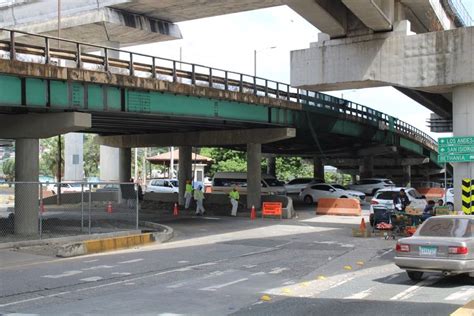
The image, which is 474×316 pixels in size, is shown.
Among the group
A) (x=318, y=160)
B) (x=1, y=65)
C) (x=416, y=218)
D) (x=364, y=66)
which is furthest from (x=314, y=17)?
(x=318, y=160)

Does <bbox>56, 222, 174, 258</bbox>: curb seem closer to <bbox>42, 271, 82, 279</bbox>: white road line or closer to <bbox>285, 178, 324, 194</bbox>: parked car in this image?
<bbox>42, 271, 82, 279</bbox>: white road line

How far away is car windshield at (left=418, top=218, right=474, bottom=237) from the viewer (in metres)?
11.7

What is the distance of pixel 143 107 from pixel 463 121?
505 inches

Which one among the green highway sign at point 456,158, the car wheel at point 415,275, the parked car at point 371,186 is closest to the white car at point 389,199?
the green highway sign at point 456,158

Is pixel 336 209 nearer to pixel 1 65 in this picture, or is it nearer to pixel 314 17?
pixel 314 17

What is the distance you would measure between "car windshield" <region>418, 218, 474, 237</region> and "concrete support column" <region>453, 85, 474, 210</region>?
11.9 m

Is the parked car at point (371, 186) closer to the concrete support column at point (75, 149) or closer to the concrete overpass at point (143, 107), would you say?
the concrete overpass at point (143, 107)

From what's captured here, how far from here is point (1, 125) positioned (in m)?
21.3

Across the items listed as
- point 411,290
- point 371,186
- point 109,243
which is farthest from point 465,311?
point 371,186

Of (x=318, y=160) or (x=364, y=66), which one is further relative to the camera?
(x=318, y=160)

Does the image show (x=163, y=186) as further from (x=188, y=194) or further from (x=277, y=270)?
(x=277, y=270)

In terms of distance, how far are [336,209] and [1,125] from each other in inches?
746

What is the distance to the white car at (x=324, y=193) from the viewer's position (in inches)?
1590

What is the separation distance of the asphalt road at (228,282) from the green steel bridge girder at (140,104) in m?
5.19
